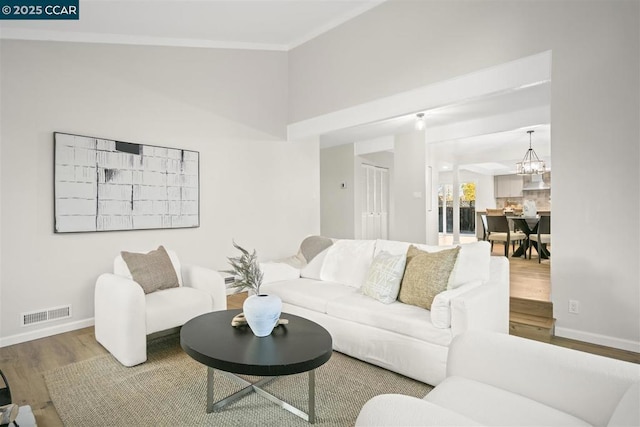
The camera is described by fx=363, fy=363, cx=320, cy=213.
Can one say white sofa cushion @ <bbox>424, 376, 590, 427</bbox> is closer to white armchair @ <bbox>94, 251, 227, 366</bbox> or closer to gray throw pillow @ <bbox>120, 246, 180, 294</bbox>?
white armchair @ <bbox>94, 251, 227, 366</bbox>

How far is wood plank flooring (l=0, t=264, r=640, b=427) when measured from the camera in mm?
2092

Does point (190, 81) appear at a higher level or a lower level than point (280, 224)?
higher

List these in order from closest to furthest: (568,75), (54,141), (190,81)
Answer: (568,75)
(54,141)
(190,81)

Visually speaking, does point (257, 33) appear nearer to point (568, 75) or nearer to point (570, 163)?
point (568, 75)

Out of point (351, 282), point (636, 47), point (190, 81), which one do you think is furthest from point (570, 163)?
point (190, 81)

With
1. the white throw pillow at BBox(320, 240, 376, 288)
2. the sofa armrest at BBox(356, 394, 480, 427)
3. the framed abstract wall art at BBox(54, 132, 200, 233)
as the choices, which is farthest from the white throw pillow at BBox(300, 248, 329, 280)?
the sofa armrest at BBox(356, 394, 480, 427)

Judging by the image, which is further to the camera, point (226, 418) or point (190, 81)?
point (190, 81)

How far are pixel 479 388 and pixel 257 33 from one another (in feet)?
15.3

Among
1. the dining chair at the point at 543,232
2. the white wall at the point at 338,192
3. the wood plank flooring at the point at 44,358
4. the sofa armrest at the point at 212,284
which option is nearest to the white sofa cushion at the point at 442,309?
the wood plank flooring at the point at 44,358

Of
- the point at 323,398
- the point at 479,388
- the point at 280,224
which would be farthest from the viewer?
the point at 280,224

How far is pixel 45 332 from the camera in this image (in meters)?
3.26

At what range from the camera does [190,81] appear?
4.32 m

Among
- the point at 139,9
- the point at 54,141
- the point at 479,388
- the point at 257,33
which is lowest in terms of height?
the point at 479,388

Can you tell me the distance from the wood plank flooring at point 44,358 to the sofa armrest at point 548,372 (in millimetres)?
1971
